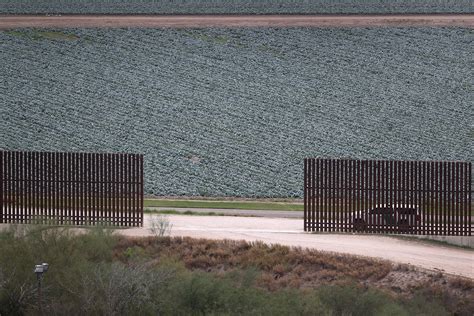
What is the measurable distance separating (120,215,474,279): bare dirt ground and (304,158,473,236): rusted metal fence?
0.65 meters

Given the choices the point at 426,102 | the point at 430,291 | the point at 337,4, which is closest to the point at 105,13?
the point at 337,4

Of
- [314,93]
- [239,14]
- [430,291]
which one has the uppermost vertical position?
[239,14]

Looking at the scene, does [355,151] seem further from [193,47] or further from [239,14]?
[239,14]

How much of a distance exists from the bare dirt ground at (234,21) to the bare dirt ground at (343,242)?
3610 cm

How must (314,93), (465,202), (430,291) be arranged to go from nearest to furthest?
(430,291), (465,202), (314,93)

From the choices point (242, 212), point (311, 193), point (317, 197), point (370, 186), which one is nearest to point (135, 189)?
point (311, 193)

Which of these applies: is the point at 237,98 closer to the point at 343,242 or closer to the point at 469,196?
the point at 469,196

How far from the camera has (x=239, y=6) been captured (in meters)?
82.4

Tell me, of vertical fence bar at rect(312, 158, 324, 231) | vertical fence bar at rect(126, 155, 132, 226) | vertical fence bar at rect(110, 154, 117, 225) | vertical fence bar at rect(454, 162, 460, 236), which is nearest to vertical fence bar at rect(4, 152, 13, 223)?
vertical fence bar at rect(110, 154, 117, 225)

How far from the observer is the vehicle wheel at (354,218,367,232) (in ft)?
132

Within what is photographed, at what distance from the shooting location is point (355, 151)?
200 ft

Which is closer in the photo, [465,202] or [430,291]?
[430,291]

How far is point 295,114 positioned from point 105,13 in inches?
818

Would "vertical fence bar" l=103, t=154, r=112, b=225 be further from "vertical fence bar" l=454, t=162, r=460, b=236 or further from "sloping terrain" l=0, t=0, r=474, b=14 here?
"sloping terrain" l=0, t=0, r=474, b=14
